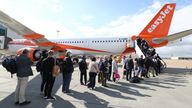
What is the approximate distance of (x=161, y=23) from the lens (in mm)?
21312

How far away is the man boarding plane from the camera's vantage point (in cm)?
1969

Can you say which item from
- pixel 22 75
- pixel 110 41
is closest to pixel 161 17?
pixel 110 41

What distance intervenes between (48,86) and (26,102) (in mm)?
1048

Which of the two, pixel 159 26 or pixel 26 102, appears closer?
pixel 26 102

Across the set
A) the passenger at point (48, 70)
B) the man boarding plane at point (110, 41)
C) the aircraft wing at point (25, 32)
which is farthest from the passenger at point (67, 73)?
the man boarding plane at point (110, 41)

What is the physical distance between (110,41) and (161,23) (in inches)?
236

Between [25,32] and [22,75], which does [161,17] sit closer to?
[25,32]

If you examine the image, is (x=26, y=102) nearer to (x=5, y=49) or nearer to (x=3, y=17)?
(x=3, y=17)

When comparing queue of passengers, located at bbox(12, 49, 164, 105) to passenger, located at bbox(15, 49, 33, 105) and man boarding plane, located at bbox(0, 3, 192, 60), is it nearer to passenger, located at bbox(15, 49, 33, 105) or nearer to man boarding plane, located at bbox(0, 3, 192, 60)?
passenger, located at bbox(15, 49, 33, 105)

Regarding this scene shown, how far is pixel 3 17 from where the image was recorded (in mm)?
15070

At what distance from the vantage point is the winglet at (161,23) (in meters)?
21.0

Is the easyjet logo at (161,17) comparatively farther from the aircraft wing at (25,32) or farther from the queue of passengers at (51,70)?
the aircraft wing at (25,32)

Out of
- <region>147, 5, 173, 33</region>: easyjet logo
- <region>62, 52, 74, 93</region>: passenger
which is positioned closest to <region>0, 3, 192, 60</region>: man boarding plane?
<region>147, 5, 173, 33</region>: easyjet logo

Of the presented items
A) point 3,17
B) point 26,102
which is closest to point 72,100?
point 26,102
